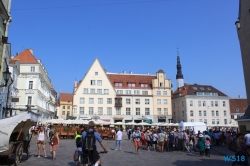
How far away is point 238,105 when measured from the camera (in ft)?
226

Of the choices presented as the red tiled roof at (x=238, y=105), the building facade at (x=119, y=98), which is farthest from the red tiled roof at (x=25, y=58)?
the red tiled roof at (x=238, y=105)

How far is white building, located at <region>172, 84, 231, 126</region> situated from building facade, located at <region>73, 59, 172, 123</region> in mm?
5367

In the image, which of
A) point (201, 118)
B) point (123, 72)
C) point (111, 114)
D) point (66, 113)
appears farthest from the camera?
point (66, 113)

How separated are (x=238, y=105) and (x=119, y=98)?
38.4 meters

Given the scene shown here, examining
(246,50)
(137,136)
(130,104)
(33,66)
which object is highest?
(33,66)

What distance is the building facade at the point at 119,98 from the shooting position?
182 feet

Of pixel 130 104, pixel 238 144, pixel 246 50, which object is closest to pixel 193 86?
pixel 130 104

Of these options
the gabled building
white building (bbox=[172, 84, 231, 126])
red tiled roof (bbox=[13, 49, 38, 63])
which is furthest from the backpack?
the gabled building

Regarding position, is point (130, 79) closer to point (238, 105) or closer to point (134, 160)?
point (238, 105)

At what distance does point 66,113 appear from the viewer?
88.9 meters

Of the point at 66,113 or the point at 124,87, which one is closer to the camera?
the point at 124,87

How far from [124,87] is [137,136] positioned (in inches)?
1734

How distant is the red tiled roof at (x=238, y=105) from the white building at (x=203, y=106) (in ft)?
24.4

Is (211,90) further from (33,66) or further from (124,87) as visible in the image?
(33,66)
